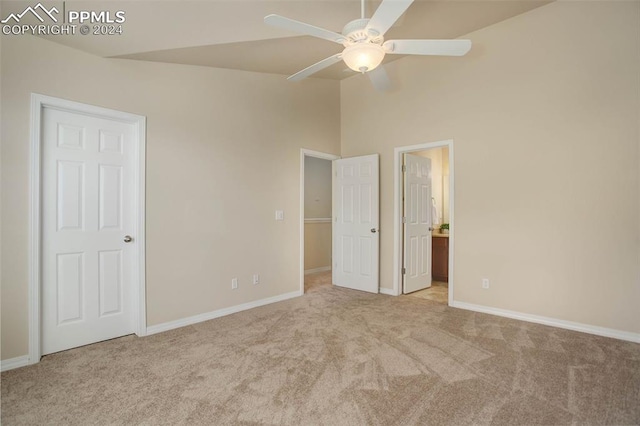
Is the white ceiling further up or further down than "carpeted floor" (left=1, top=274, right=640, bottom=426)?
further up

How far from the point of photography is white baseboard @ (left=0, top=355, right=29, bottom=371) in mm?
2369

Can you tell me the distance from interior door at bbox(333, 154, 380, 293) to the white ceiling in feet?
5.87

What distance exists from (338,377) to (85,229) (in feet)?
8.28

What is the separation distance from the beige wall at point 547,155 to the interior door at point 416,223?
2.22 ft

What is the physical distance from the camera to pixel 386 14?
1.83 meters

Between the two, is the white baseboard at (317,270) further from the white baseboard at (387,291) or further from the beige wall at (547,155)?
the beige wall at (547,155)

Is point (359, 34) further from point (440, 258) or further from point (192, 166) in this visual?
point (440, 258)

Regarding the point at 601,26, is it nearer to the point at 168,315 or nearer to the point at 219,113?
the point at 219,113

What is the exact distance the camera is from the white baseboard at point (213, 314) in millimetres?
3145

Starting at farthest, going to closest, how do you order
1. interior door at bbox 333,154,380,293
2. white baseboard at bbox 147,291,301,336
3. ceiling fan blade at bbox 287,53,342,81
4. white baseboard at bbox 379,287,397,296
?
interior door at bbox 333,154,380,293
white baseboard at bbox 379,287,397,296
white baseboard at bbox 147,291,301,336
ceiling fan blade at bbox 287,53,342,81

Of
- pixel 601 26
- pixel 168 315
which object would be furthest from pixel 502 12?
pixel 168 315

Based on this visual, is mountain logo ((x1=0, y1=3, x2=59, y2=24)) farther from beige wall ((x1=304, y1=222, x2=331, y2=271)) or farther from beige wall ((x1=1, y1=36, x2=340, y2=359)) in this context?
beige wall ((x1=304, y1=222, x2=331, y2=271))

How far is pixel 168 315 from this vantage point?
3.22 m

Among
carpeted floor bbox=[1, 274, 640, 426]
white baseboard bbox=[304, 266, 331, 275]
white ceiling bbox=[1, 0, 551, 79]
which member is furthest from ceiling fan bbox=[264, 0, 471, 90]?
white baseboard bbox=[304, 266, 331, 275]
